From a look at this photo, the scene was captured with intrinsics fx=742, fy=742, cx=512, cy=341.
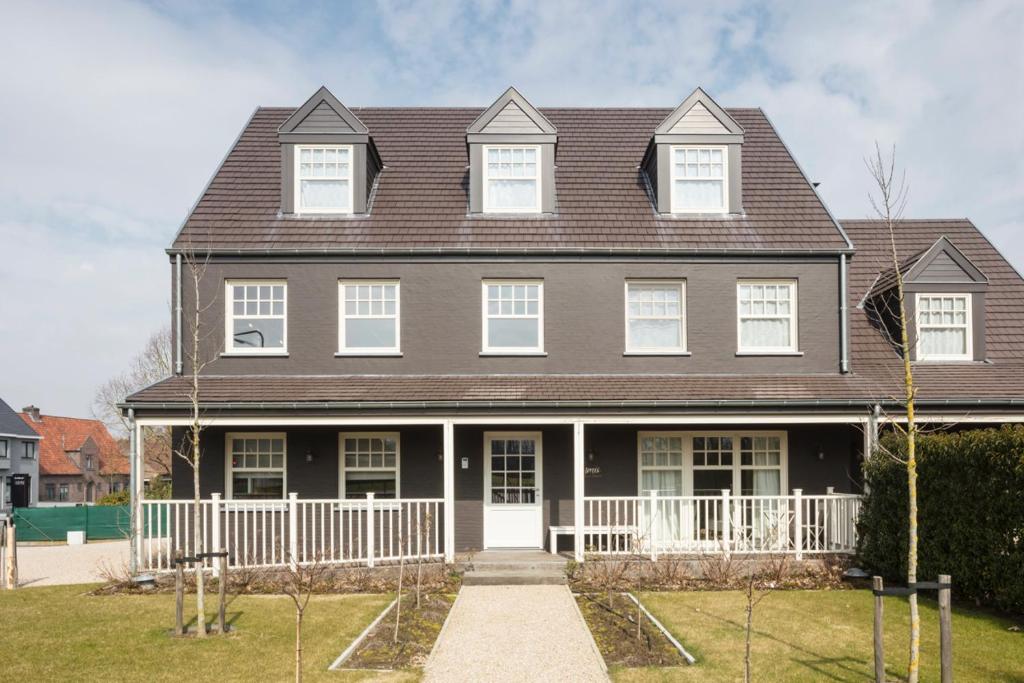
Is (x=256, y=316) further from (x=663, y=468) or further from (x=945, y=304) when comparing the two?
(x=945, y=304)

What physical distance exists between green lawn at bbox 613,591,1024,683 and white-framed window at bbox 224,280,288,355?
8.91 meters

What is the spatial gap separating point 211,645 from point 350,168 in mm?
10459

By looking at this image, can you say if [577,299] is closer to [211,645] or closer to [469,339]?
[469,339]

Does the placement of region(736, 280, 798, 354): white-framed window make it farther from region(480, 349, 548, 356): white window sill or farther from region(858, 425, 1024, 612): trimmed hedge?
region(480, 349, 548, 356): white window sill

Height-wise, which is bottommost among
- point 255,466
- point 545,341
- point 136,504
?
point 136,504

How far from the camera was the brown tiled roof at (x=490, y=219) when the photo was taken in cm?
1552

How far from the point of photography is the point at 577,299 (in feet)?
50.4

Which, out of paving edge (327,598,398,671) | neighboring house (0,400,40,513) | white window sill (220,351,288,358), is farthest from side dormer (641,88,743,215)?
neighboring house (0,400,40,513)

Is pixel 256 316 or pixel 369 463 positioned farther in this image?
pixel 256 316

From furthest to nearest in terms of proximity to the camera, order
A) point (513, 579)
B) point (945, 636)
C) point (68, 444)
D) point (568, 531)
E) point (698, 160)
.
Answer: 1. point (68, 444)
2. point (698, 160)
3. point (568, 531)
4. point (513, 579)
5. point (945, 636)

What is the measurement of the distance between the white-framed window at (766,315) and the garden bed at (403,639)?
27.5 feet

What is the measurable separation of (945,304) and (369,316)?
1248 centimetres

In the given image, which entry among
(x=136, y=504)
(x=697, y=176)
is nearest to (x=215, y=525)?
(x=136, y=504)

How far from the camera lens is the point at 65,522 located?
82.9ft
